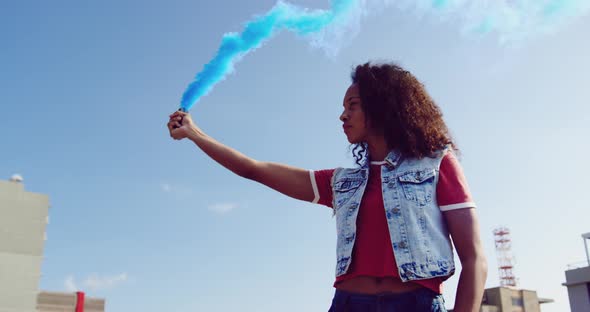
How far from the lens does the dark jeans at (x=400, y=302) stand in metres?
A: 2.93

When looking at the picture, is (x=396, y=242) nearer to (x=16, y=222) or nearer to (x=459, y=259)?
(x=459, y=259)

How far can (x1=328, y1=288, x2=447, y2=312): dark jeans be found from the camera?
2.93 m

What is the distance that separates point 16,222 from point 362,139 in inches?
3430

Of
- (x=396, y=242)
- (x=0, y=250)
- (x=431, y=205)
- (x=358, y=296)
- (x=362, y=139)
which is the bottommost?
(x=358, y=296)

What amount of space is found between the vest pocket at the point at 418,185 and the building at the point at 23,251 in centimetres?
8236

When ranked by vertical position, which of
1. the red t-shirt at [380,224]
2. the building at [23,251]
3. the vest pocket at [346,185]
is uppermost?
the building at [23,251]

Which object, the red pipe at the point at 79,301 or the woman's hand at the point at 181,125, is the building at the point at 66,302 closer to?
the red pipe at the point at 79,301

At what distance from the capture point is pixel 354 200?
11.1 ft

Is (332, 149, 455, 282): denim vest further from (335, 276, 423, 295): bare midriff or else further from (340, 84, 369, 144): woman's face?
(340, 84, 369, 144): woman's face

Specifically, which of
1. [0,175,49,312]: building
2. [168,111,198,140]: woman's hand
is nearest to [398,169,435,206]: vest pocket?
[168,111,198,140]: woman's hand

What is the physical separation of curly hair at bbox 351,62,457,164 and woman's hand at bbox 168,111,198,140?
112 centimetres

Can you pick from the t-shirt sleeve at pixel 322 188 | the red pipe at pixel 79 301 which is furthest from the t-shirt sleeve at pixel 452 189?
the red pipe at pixel 79 301

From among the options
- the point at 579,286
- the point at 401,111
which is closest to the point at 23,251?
the point at 579,286

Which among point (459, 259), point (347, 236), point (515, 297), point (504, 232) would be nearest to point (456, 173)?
point (459, 259)
